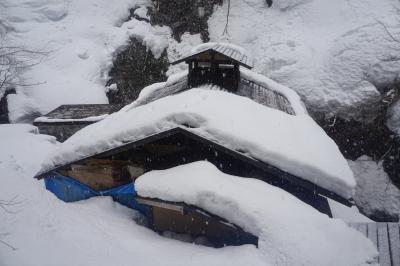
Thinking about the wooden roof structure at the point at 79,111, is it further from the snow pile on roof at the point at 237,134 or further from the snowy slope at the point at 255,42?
the snow pile on roof at the point at 237,134

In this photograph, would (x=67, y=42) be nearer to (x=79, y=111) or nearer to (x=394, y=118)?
(x=79, y=111)

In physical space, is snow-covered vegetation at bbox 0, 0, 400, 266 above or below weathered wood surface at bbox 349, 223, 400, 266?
above

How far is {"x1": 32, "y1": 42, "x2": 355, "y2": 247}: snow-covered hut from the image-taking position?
566 centimetres

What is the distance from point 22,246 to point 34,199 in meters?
2.09

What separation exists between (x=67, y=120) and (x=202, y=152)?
369 inches

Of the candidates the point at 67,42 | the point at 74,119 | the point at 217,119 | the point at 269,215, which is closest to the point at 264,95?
the point at 217,119

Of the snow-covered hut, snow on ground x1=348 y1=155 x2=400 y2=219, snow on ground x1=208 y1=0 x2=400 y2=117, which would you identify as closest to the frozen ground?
the snow-covered hut

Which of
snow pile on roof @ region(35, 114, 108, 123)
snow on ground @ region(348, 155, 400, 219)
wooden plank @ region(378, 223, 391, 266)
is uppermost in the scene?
snow pile on roof @ region(35, 114, 108, 123)

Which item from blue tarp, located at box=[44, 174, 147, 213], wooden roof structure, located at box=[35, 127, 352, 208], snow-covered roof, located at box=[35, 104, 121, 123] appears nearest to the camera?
wooden roof structure, located at box=[35, 127, 352, 208]

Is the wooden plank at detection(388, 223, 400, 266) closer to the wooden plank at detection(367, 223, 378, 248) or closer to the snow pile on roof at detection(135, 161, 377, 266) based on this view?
the wooden plank at detection(367, 223, 378, 248)

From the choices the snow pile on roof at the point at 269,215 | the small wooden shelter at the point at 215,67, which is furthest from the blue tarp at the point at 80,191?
the small wooden shelter at the point at 215,67

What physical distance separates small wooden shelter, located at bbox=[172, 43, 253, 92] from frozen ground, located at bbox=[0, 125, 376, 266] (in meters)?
4.69

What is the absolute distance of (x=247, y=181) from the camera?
19.0ft

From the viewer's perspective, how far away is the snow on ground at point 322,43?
13.6 meters
